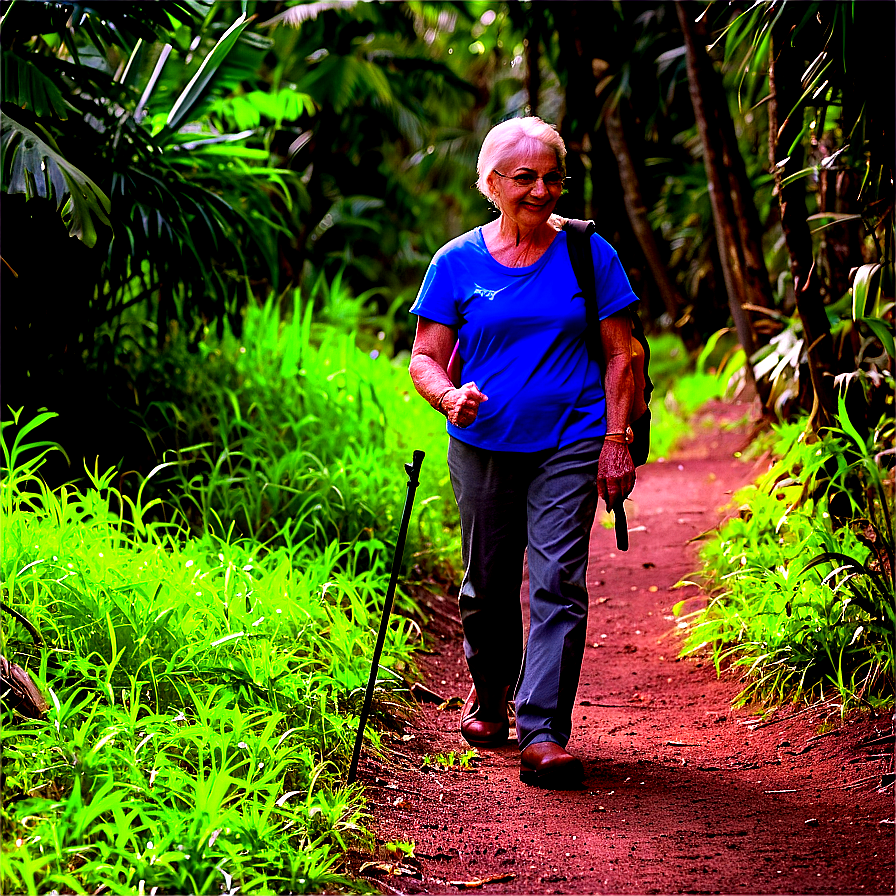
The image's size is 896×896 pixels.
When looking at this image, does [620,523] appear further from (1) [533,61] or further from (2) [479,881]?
(1) [533,61]

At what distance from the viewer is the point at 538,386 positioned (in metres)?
3.19

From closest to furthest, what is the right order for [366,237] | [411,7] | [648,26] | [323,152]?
[648,26]
[323,152]
[411,7]
[366,237]

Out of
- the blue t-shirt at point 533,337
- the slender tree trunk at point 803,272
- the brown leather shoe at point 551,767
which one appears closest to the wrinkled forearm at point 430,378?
the blue t-shirt at point 533,337

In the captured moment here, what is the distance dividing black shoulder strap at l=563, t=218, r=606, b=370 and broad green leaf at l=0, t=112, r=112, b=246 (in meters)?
1.74

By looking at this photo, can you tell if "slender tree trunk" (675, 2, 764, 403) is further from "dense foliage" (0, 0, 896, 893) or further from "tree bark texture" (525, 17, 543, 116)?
"tree bark texture" (525, 17, 543, 116)

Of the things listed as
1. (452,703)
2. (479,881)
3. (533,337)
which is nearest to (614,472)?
(533,337)

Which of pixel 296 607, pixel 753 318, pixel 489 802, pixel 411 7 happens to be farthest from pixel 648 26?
pixel 489 802

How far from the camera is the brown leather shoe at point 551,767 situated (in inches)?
121

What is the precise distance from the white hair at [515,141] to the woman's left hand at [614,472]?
864 millimetres

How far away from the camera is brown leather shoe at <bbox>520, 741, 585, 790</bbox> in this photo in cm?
306

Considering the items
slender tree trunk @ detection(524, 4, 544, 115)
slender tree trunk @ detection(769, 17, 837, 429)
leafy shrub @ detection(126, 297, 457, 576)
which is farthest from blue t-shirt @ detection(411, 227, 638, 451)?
slender tree trunk @ detection(524, 4, 544, 115)

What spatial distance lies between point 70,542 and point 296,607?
820 millimetres

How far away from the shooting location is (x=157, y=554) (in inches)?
152

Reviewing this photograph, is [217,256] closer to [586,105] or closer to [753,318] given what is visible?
[753,318]
